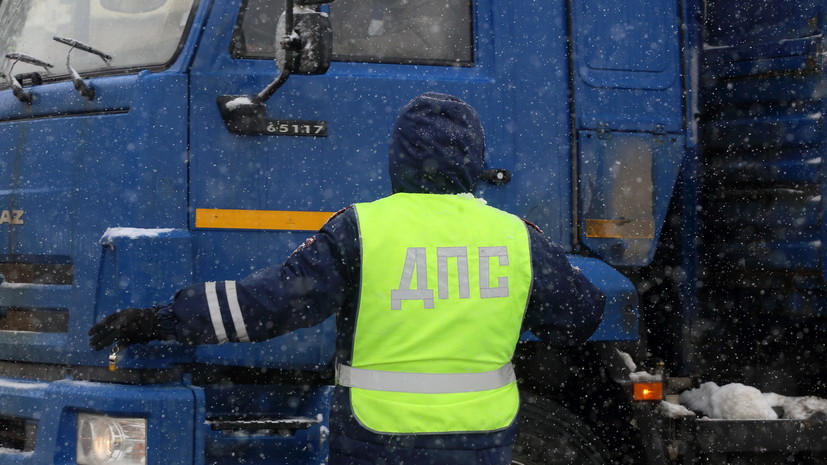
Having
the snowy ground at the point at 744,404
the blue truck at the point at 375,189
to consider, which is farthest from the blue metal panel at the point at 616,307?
the snowy ground at the point at 744,404

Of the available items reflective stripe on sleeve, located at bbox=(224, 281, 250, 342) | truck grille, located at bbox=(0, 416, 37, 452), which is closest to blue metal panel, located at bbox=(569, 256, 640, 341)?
reflective stripe on sleeve, located at bbox=(224, 281, 250, 342)

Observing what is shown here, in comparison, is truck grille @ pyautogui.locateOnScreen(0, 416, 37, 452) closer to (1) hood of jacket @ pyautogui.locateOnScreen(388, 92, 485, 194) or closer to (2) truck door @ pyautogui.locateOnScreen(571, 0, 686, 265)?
(1) hood of jacket @ pyautogui.locateOnScreen(388, 92, 485, 194)

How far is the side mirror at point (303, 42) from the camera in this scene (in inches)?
131

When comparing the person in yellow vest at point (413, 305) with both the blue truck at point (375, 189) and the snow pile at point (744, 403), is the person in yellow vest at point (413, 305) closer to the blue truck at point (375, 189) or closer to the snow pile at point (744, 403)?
the blue truck at point (375, 189)

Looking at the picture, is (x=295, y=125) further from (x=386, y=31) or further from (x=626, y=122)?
(x=626, y=122)

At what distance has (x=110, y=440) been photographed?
3432 millimetres

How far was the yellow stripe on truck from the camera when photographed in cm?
362

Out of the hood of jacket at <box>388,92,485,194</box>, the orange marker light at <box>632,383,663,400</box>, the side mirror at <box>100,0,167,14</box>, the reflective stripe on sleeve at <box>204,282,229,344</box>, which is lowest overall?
the orange marker light at <box>632,383,663,400</box>

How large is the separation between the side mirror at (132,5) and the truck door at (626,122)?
5.20ft

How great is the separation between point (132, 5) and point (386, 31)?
3.02 feet

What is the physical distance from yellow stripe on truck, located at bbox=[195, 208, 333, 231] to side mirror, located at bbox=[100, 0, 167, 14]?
0.78 m

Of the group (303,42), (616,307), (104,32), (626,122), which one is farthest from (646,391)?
(104,32)

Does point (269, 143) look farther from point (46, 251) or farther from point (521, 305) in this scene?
point (521, 305)

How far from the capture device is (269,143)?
3689 mm
